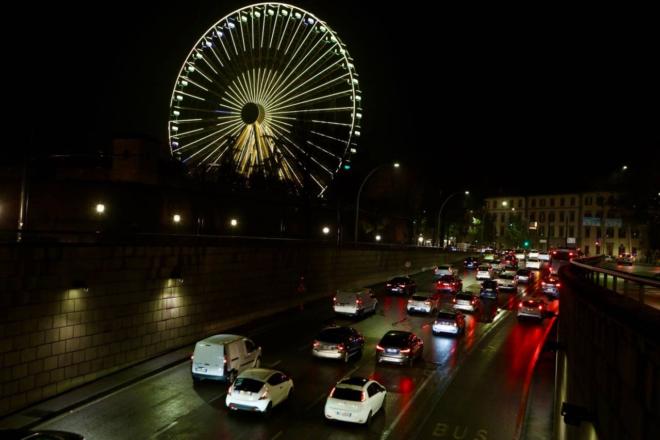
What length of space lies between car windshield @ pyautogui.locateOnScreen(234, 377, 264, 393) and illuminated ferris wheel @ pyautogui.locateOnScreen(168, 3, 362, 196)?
29.8 metres

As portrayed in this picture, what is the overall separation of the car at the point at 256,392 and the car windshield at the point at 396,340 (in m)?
7.22

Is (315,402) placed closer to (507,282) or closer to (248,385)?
(248,385)

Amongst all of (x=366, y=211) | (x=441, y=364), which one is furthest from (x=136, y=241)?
(x=366, y=211)

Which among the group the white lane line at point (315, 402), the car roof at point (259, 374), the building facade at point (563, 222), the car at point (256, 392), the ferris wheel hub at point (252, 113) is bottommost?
the white lane line at point (315, 402)

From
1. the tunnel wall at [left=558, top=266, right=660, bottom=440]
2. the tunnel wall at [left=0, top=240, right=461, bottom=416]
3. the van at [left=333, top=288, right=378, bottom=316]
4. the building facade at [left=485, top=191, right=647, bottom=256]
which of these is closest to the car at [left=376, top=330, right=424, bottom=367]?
the tunnel wall at [left=0, top=240, right=461, bottom=416]

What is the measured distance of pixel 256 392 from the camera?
58.3 ft

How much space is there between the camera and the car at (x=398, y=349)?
24375 millimetres

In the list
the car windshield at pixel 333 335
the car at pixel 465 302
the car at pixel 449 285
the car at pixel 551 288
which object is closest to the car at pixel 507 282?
the car at pixel 551 288

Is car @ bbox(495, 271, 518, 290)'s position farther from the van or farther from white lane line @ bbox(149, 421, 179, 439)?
white lane line @ bbox(149, 421, 179, 439)

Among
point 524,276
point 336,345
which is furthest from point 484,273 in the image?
point 336,345

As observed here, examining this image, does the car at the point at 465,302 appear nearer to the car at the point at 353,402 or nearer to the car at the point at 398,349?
the car at the point at 398,349

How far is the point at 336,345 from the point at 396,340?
2.47m

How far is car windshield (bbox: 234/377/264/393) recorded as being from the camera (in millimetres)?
17859

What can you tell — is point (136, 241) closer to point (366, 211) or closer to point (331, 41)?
point (331, 41)
